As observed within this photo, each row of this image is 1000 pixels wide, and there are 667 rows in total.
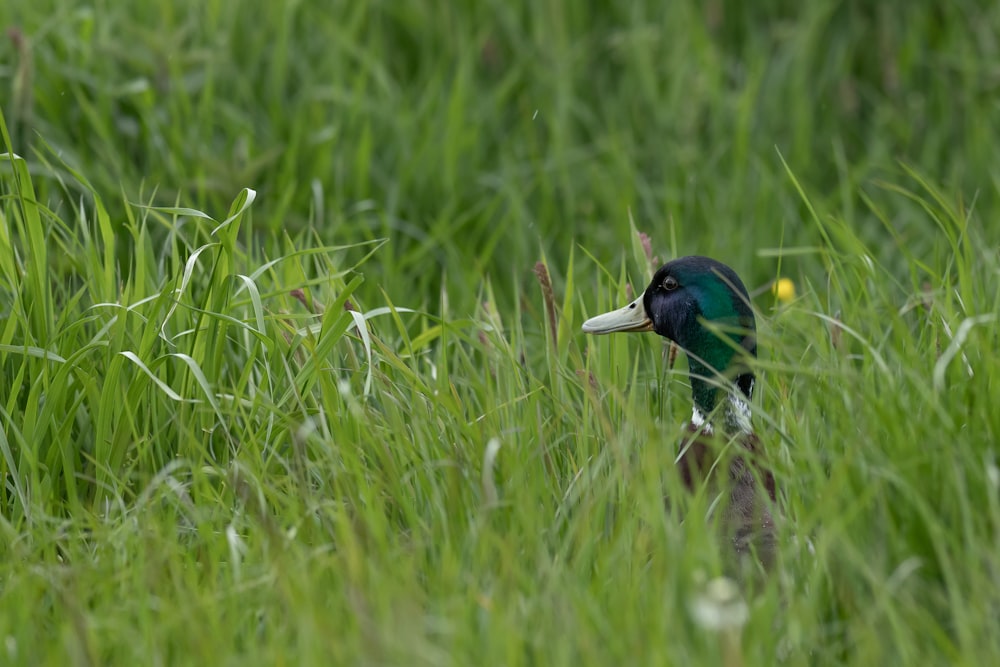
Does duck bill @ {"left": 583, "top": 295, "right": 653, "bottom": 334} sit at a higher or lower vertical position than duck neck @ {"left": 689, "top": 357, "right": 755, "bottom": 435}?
higher

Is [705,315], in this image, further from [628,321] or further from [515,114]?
[515,114]

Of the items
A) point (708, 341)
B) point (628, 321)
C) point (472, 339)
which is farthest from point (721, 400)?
point (472, 339)

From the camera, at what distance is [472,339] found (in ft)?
11.7

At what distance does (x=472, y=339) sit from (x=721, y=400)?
0.70m

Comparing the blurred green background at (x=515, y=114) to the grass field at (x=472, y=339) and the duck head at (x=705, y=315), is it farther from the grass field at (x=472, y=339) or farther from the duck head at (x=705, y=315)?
the duck head at (x=705, y=315)

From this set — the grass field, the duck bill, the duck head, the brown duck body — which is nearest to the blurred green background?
the grass field

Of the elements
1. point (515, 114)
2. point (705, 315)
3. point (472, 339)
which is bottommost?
point (515, 114)

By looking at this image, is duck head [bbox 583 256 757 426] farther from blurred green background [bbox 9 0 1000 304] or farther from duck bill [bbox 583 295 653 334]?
blurred green background [bbox 9 0 1000 304]

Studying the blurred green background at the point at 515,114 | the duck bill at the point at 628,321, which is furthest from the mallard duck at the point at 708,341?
the blurred green background at the point at 515,114

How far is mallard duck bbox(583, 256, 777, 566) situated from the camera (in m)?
3.11

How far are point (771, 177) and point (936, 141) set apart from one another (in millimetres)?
846

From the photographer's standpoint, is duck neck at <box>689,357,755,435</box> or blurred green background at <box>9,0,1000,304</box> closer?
duck neck at <box>689,357,755,435</box>

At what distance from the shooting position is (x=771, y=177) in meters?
5.39

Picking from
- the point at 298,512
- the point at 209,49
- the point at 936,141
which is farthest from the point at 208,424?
the point at 936,141
